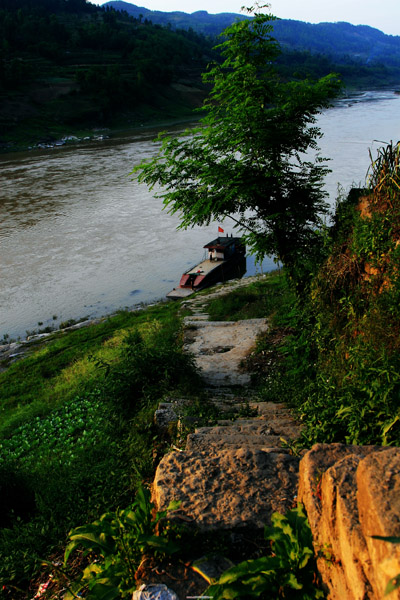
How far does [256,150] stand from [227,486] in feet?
27.0

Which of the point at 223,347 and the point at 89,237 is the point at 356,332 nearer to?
the point at 223,347

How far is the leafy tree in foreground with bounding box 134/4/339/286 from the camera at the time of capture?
403 inches

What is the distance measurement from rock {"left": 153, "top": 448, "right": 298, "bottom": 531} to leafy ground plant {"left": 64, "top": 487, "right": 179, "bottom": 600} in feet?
0.75

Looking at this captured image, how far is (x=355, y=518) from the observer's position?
2.82m

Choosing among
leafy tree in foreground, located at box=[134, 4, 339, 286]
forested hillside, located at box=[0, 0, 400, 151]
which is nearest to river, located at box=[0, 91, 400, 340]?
leafy tree in foreground, located at box=[134, 4, 339, 286]

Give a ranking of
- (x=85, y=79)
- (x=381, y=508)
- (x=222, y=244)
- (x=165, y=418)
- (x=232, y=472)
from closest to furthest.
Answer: (x=381, y=508) < (x=232, y=472) < (x=165, y=418) < (x=222, y=244) < (x=85, y=79)

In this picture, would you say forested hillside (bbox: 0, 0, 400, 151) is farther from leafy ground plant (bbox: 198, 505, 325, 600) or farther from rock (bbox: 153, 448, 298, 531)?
leafy ground plant (bbox: 198, 505, 325, 600)

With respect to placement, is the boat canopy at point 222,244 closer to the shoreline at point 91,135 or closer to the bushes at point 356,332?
the bushes at point 356,332

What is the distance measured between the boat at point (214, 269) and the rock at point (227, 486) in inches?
748

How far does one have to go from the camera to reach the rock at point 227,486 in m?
3.78

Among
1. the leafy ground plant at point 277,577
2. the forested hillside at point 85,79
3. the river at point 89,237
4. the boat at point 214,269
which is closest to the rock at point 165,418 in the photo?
the leafy ground plant at point 277,577

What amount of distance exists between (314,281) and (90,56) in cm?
13164

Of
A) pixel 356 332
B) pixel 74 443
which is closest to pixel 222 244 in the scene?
pixel 74 443

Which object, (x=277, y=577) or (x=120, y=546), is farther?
(x=120, y=546)
